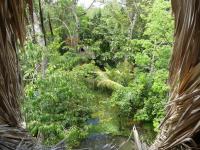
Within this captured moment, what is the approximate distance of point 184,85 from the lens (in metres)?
0.84

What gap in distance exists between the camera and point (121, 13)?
34.7 feet

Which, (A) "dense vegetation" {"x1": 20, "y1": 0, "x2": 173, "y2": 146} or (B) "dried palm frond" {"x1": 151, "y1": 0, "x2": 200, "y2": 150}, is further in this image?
(A) "dense vegetation" {"x1": 20, "y1": 0, "x2": 173, "y2": 146}

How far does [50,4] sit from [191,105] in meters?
8.07

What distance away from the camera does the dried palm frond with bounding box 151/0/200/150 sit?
778 mm

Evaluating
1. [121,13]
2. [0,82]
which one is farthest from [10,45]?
[121,13]

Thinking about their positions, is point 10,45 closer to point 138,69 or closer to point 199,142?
point 199,142

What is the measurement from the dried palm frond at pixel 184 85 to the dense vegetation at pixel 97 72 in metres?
2.77

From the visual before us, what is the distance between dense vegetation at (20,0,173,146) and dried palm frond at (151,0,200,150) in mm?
2767

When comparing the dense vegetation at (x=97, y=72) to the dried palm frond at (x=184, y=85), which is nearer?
the dried palm frond at (x=184, y=85)

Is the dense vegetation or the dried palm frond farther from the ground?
the dried palm frond

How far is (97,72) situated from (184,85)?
27.2 feet

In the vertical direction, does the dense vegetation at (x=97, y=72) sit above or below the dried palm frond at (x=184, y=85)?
below

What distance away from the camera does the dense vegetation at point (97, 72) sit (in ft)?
19.1

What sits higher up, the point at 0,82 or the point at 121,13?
the point at 0,82
